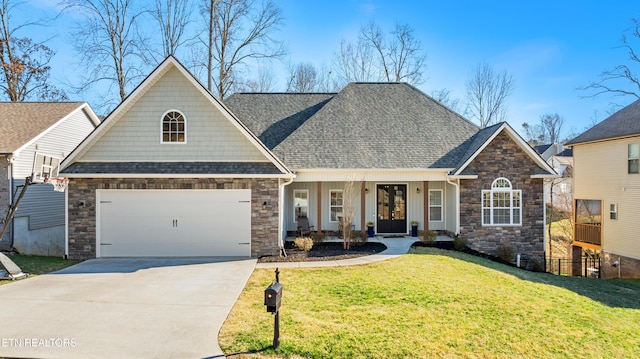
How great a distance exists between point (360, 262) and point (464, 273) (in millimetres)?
2901

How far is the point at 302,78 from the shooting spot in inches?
1238

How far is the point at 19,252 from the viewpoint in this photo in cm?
1362

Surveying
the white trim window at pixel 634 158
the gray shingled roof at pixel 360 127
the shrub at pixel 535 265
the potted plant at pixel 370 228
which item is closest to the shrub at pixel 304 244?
the gray shingled roof at pixel 360 127

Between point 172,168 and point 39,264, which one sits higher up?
point 172,168

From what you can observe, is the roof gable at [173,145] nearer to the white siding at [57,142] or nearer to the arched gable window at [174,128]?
the arched gable window at [174,128]

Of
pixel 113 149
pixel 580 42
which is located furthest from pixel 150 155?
pixel 580 42

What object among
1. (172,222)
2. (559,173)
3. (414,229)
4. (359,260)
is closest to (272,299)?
(359,260)

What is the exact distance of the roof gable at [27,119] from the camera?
14.0m

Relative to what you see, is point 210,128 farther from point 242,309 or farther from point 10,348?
point 10,348

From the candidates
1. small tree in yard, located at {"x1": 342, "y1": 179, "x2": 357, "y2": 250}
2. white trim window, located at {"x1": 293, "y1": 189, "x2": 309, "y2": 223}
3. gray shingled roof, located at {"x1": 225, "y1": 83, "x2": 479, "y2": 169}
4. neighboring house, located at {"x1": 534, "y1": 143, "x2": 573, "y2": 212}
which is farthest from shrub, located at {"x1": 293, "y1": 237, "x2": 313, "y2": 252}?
neighboring house, located at {"x1": 534, "y1": 143, "x2": 573, "y2": 212}

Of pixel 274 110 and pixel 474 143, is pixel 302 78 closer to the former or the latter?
pixel 274 110

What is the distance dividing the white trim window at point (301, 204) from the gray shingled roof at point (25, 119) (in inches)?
425

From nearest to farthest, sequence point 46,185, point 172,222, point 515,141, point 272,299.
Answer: point 272,299 < point 172,222 < point 515,141 < point 46,185

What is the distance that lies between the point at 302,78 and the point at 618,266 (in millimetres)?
25004
